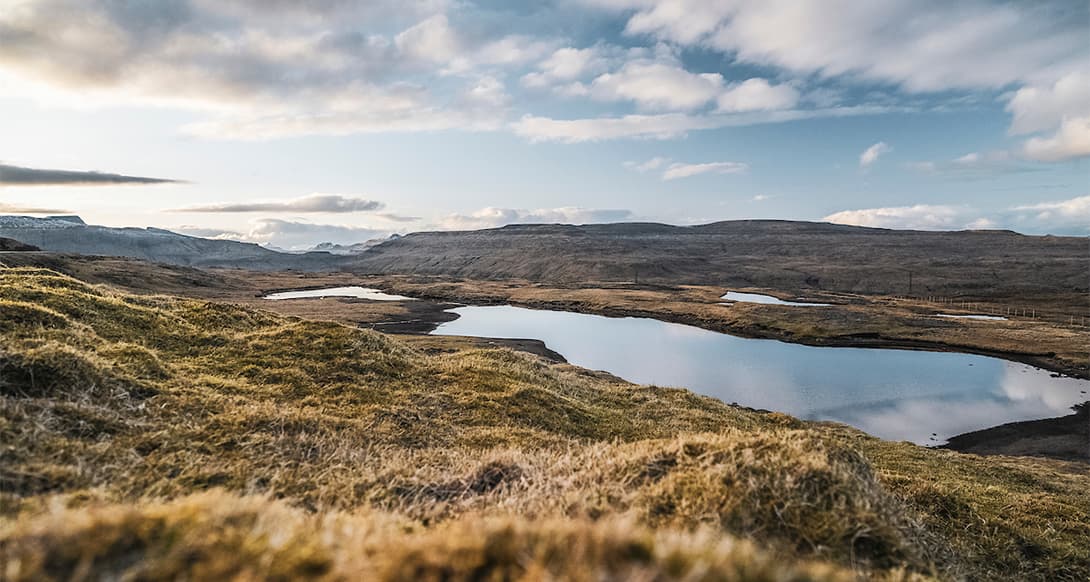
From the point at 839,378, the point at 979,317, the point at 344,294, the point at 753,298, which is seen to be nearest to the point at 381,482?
the point at 839,378

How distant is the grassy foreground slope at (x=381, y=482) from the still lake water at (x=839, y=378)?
31.3 metres

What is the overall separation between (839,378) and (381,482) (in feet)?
234

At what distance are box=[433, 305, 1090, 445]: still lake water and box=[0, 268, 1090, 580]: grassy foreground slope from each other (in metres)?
31.3

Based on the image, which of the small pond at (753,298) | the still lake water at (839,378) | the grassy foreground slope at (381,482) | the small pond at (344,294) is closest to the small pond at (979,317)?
the small pond at (753,298)

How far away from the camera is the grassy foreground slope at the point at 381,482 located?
3.88 metres

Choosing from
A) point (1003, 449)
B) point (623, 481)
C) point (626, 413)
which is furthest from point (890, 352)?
point (623, 481)

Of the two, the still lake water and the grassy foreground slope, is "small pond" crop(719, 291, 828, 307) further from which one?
the grassy foreground slope

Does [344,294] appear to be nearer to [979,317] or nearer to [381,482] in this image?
[979,317]

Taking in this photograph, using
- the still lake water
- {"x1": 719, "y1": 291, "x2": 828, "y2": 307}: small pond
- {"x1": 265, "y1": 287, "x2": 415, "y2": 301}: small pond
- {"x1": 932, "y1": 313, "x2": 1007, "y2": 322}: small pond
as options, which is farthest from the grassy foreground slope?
{"x1": 265, "y1": 287, "x2": 415, "y2": 301}: small pond

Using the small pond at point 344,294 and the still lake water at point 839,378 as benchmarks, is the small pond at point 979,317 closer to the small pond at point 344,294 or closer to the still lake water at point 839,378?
the still lake water at point 839,378

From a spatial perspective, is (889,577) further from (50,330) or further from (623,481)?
(50,330)

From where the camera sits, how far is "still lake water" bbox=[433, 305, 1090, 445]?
177 feet

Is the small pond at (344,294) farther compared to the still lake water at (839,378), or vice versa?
the small pond at (344,294)

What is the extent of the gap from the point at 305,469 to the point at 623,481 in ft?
A: 18.2
